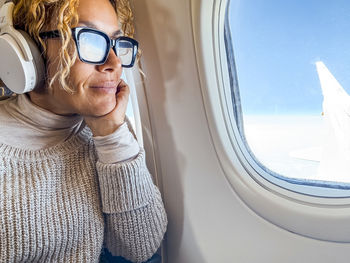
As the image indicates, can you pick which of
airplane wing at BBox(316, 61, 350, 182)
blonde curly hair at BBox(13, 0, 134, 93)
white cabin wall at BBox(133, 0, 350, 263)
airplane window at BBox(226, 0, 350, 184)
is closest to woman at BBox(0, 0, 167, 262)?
blonde curly hair at BBox(13, 0, 134, 93)

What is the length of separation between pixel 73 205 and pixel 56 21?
0.59 metres

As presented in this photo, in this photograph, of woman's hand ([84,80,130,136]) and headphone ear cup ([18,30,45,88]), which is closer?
headphone ear cup ([18,30,45,88])

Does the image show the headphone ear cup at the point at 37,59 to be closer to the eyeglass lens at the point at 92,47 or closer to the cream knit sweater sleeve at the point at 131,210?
the eyeglass lens at the point at 92,47

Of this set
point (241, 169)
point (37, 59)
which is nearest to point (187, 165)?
point (241, 169)

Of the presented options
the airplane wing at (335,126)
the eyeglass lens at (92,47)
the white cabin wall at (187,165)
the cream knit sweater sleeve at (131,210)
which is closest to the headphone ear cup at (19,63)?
the eyeglass lens at (92,47)

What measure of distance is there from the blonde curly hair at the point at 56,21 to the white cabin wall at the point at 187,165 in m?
0.38

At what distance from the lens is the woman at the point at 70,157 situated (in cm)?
94

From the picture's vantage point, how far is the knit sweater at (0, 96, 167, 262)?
3.09 feet

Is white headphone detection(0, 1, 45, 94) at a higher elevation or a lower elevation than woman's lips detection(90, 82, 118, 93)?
higher

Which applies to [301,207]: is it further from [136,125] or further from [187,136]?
[136,125]

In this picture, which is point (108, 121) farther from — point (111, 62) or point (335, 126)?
point (335, 126)

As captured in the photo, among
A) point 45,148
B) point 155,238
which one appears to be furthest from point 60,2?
point 155,238

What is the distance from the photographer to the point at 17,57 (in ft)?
2.99

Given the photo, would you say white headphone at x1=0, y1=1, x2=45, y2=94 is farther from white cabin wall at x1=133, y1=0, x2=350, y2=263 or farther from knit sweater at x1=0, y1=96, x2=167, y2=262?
white cabin wall at x1=133, y1=0, x2=350, y2=263
